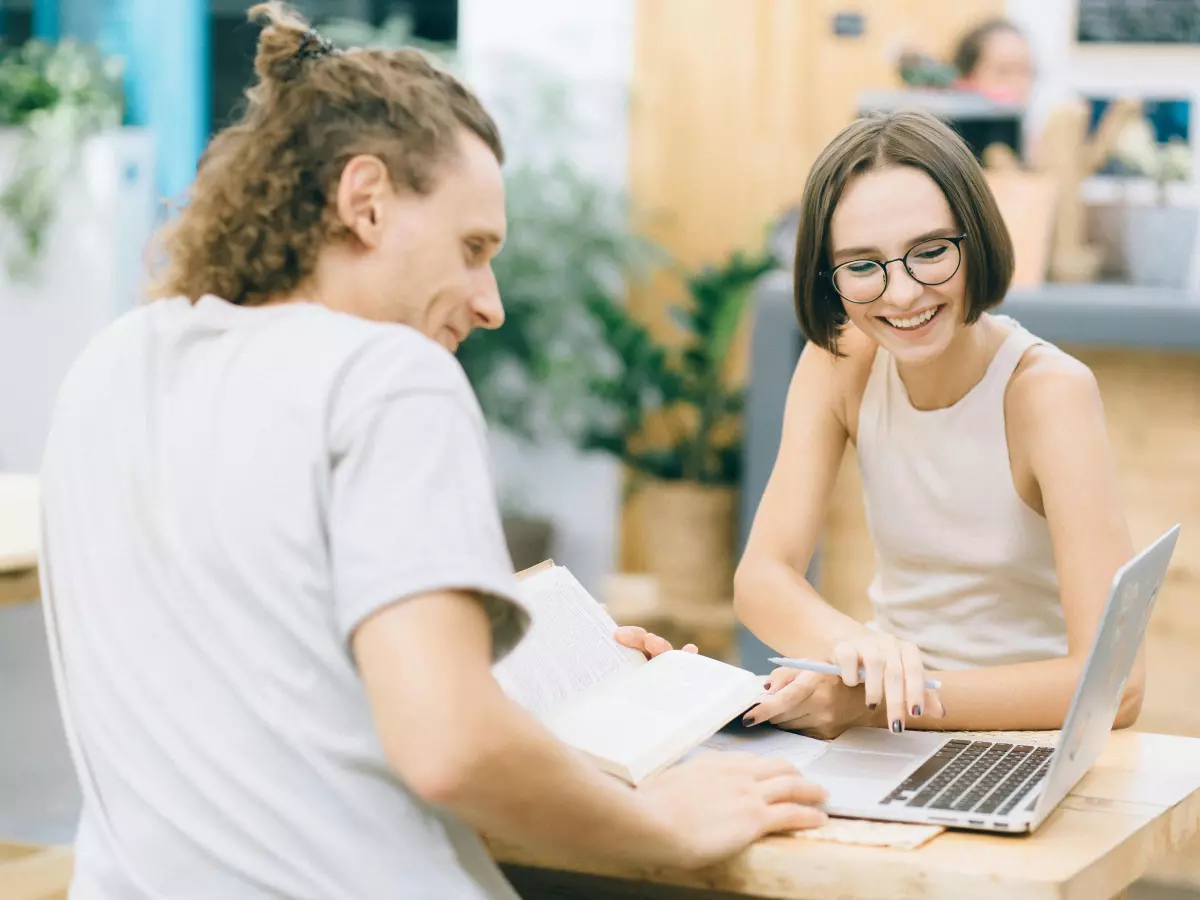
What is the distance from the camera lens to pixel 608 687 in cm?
133

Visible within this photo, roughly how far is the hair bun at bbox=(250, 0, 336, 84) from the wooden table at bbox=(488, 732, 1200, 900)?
0.63m

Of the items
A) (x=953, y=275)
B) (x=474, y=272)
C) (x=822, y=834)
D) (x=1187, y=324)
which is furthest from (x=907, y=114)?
(x=1187, y=324)

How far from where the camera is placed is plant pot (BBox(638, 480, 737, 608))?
14.6 ft

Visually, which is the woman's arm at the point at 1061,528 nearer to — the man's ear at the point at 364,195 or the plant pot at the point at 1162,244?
the man's ear at the point at 364,195

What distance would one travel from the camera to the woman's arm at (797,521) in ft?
5.40

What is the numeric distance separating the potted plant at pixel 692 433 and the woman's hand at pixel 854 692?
3.04 metres

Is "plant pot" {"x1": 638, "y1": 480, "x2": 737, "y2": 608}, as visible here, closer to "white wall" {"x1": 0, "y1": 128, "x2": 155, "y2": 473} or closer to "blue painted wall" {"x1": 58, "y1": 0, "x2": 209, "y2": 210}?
"white wall" {"x1": 0, "y1": 128, "x2": 155, "y2": 473}

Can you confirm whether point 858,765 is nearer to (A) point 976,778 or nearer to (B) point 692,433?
(A) point 976,778

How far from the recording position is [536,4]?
5020mm

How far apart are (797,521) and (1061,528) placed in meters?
0.33

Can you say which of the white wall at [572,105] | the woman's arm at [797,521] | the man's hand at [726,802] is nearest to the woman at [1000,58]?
the white wall at [572,105]

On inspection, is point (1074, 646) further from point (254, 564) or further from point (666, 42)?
point (666, 42)

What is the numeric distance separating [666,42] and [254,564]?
4.24 metres

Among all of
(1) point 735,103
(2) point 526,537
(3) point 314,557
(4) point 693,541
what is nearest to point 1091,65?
(1) point 735,103
